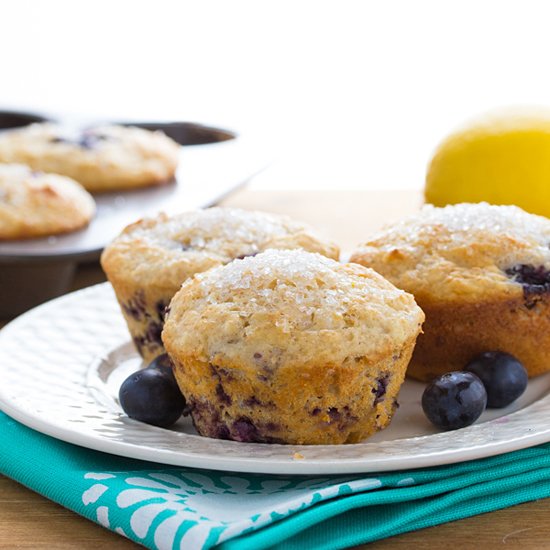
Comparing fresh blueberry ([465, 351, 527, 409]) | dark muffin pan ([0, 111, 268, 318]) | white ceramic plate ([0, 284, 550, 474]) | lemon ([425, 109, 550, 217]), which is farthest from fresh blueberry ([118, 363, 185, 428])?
lemon ([425, 109, 550, 217])

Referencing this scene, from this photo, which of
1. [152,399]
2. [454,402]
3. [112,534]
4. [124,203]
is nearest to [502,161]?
[454,402]

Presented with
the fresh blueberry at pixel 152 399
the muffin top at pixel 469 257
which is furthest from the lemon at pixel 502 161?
the fresh blueberry at pixel 152 399

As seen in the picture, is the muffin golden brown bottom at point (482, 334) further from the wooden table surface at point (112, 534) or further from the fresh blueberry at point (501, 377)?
the wooden table surface at point (112, 534)

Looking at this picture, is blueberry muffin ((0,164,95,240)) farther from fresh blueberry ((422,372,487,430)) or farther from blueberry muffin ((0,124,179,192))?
fresh blueberry ((422,372,487,430))

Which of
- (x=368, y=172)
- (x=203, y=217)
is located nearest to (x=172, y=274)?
(x=203, y=217)

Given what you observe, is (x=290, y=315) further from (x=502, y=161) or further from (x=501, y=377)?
(x=502, y=161)

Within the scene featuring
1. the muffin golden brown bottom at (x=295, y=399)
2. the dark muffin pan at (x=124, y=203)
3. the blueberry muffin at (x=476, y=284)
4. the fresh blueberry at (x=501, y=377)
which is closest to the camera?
the muffin golden brown bottom at (x=295, y=399)
